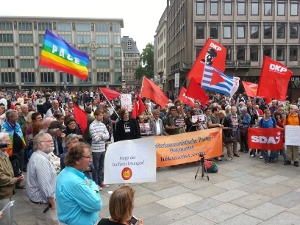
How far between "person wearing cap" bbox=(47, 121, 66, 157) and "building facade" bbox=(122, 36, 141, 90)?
120979 mm

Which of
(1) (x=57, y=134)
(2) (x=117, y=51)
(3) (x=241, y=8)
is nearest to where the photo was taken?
(1) (x=57, y=134)

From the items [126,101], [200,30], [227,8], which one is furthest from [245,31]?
[126,101]

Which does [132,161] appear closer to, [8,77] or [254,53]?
[254,53]

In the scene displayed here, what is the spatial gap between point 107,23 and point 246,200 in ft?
256

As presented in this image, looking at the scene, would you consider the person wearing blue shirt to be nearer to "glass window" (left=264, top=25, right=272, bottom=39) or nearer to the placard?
the placard

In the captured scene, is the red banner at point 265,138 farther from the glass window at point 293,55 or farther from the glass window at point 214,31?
the glass window at point 293,55

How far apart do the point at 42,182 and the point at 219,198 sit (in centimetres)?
387

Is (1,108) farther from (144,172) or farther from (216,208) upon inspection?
(216,208)

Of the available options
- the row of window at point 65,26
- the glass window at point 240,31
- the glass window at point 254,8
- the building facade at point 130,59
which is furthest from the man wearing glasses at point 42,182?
the building facade at point 130,59

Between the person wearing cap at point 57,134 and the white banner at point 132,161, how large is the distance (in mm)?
1010

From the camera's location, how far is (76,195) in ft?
8.72

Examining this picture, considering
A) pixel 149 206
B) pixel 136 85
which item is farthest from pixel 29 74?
pixel 149 206

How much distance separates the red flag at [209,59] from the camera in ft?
33.2

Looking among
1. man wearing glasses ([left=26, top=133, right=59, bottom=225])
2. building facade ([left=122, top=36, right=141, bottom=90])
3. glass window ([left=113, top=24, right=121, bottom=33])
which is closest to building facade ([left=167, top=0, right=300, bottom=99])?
man wearing glasses ([left=26, top=133, right=59, bottom=225])
